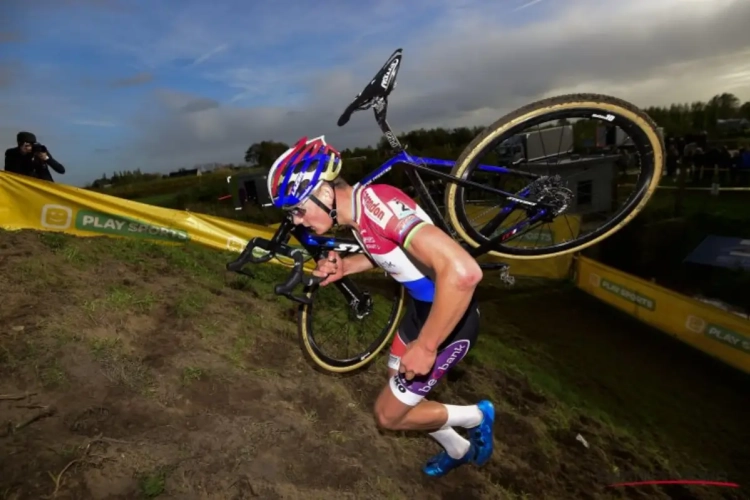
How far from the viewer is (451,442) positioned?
4.06 metres

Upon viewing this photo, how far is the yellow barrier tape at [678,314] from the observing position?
9023 millimetres

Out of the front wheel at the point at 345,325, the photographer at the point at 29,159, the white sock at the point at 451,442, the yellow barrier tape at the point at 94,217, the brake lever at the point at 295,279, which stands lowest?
the white sock at the point at 451,442

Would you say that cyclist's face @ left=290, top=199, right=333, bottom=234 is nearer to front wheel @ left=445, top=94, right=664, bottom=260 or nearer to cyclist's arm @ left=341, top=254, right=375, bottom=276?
cyclist's arm @ left=341, top=254, right=375, bottom=276

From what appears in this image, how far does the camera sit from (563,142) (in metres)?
4.44

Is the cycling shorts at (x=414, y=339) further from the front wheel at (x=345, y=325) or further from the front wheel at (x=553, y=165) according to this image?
the front wheel at (x=345, y=325)

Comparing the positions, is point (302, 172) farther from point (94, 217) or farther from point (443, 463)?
point (94, 217)

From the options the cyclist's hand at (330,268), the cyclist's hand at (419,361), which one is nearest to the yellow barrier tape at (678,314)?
the cyclist's hand at (330,268)

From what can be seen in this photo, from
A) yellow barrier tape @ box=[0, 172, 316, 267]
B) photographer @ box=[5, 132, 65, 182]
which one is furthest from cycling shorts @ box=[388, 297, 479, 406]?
photographer @ box=[5, 132, 65, 182]

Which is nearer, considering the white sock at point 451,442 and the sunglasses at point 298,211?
the sunglasses at point 298,211

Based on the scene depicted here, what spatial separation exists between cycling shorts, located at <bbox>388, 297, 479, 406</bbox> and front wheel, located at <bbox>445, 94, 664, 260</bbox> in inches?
36.5

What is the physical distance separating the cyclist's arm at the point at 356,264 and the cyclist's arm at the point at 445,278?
5.62 feet

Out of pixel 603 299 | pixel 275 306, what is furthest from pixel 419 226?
pixel 603 299

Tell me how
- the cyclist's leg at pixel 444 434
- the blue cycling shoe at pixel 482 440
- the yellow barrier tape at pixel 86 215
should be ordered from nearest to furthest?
the cyclist's leg at pixel 444 434
the blue cycling shoe at pixel 482 440
the yellow barrier tape at pixel 86 215

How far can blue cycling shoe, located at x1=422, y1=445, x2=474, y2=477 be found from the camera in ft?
13.6
